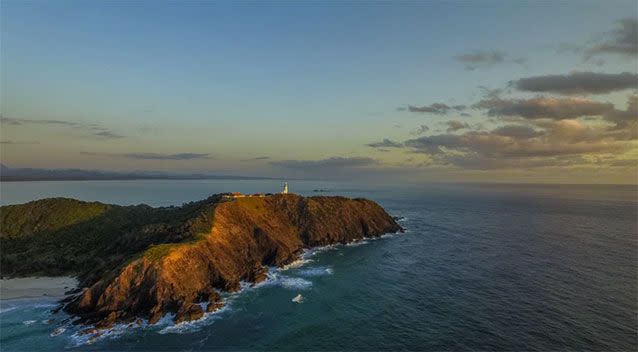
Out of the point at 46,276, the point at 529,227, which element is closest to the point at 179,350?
the point at 46,276

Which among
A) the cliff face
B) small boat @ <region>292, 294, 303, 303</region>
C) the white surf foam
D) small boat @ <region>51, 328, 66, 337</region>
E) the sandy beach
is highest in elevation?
the cliff face

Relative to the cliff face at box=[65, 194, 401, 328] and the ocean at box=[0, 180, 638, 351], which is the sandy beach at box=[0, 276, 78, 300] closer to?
the ocean at box=[0, 180, 638, 351]

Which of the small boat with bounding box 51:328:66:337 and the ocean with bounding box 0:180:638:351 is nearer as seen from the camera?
the ocean with bounding box 0:180:638:351

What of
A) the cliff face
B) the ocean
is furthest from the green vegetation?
the ocean

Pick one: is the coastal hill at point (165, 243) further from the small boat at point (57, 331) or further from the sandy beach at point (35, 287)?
the small boat at point (57, 331)

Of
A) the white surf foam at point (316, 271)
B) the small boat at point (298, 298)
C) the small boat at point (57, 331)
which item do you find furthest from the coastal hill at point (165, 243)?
Result: the small boat at point (298, 298)

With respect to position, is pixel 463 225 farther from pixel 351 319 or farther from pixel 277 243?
pixel 351 319

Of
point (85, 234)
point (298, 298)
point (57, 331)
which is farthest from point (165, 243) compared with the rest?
point (85, 234)
